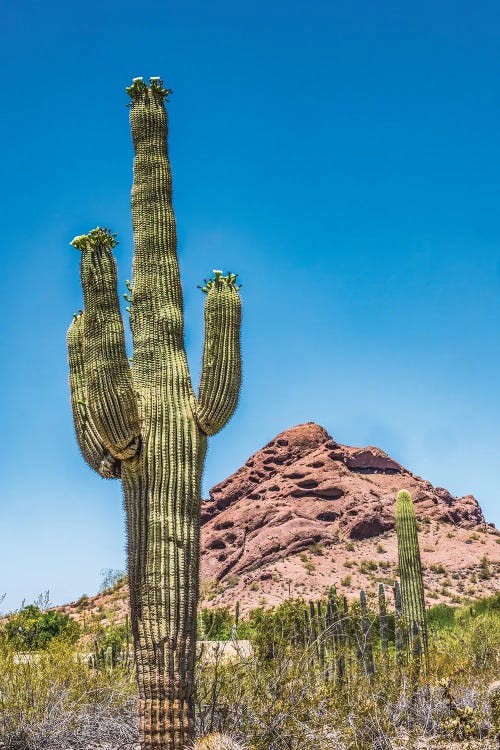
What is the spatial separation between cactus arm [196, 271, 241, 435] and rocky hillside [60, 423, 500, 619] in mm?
35142

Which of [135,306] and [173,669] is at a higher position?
[135,306]

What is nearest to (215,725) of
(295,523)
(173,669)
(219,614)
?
(173,669)

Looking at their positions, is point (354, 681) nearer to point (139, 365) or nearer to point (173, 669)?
point (173, 669)

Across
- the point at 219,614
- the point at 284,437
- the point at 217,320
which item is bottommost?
the point at 219,614

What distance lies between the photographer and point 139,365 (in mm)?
8352

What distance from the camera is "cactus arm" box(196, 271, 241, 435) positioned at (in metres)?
8.20

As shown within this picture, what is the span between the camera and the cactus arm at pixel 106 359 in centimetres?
773

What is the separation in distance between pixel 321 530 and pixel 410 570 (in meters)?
37.3

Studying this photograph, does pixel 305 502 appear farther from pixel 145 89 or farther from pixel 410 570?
pixel 145 89

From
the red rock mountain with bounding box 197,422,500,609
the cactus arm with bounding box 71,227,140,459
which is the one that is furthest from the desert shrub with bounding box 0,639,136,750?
the red rock mountain with bounding box 197,422,500,609

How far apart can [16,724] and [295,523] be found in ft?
150

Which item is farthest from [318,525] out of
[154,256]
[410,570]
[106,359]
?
[106,359]

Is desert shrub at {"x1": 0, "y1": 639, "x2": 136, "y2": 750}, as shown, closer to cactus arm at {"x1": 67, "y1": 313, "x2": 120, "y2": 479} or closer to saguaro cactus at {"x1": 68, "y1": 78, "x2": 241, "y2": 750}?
saguaro cactus at {"x1": 68, "y1": 78, "x2": 241, "y2": 750}

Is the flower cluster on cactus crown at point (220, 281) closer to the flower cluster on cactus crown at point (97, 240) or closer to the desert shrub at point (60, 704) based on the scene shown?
→ the flower cluster on cactus crown at point (97, 240)
